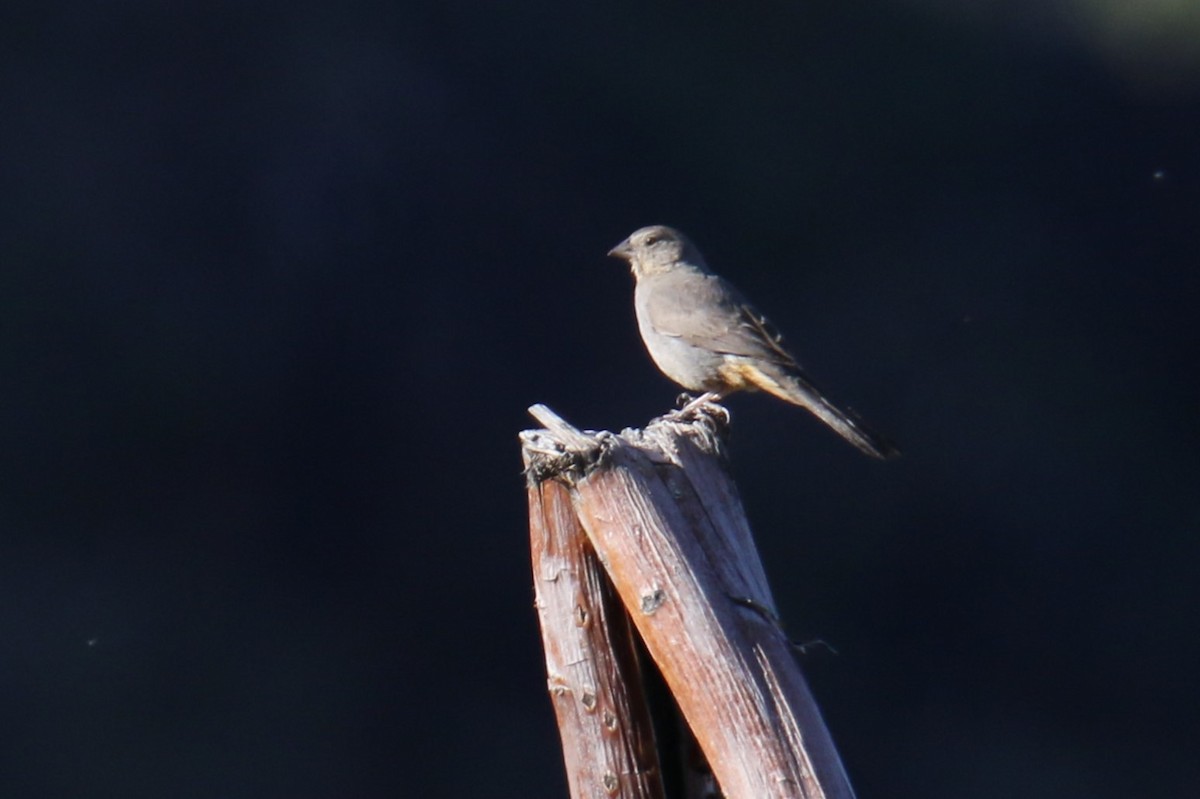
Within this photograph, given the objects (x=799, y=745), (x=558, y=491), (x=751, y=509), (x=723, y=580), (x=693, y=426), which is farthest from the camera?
(x=751, y=509)

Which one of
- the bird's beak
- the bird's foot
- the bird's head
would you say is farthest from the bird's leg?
the bird's beak

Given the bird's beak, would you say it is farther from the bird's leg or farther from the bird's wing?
the bird's leg

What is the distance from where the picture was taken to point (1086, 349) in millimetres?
6172

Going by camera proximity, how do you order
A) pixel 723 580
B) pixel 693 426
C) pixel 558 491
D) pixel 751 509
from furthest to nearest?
pixel 751 509, pixel 693 426, pixel 558 491, pixel 723 580

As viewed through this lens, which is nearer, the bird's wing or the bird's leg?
the bird's leg

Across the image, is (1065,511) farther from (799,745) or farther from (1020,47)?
(799,745)

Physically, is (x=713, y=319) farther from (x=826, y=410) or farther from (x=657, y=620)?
(x=657, y=620)

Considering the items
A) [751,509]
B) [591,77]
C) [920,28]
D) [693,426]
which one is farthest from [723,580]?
[920,28]

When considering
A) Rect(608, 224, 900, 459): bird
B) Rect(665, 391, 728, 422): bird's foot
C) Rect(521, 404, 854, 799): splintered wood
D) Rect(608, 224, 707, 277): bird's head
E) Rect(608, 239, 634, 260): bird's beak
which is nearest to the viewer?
Rect(521, 404, 854, 799): splintered wood

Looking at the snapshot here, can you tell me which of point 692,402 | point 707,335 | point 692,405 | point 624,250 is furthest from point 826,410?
point 624,250

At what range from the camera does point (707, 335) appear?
5.05 meters

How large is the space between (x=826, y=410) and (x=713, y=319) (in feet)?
2.47

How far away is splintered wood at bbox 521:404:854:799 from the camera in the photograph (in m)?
2.34

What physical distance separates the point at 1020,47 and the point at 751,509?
237 cm
